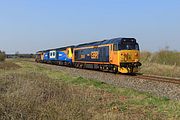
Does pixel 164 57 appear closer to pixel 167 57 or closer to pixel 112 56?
pixel 167 57

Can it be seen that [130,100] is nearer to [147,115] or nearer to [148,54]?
[147,115]

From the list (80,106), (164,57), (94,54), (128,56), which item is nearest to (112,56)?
(128,56)

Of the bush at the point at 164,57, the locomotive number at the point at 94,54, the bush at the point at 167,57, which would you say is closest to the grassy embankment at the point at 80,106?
the locomotive number at the point at 94,54

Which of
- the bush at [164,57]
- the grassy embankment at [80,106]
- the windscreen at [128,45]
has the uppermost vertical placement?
the windscreen at [128,45]

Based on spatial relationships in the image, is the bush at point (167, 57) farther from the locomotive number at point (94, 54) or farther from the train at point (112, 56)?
the locomotive number at point (94, 54)

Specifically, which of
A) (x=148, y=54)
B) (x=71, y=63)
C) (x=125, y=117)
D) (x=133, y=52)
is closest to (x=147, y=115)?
(x=125, y=117)

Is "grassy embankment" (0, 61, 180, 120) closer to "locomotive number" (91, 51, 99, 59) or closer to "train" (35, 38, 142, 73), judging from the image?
"train" (35, 38, 142, 73)

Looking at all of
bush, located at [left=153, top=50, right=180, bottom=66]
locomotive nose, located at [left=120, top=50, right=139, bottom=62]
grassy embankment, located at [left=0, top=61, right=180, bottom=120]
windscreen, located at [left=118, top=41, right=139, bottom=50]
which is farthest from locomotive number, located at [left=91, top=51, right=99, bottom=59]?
grassy embankment, located at [left=0, top=61, right=180, bottom=120]

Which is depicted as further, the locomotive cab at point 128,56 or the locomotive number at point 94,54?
the locomotive number at point 94,54

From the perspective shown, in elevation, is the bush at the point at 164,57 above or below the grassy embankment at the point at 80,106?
above

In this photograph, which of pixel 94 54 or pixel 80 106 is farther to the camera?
pixel 94 54

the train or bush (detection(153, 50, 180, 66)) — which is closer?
the train

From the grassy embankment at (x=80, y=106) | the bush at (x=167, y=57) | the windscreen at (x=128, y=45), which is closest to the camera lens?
the grassy embankment at (x=80, y=106)

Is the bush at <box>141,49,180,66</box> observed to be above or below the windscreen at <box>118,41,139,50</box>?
below
